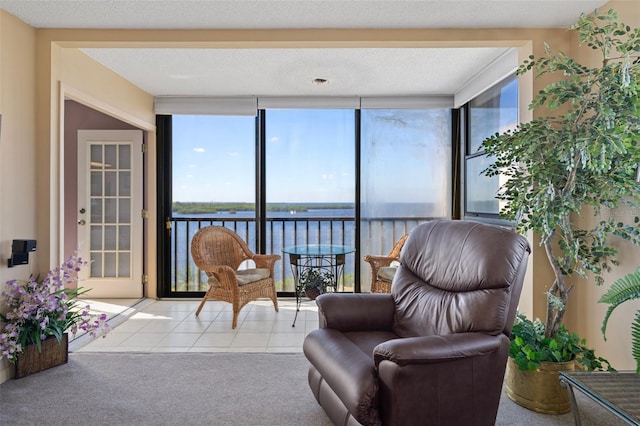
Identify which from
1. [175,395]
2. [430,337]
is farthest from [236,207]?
[430,337]

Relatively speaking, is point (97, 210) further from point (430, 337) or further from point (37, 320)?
point (430, 337)

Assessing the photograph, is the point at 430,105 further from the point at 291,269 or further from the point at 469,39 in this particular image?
the point at 291,269

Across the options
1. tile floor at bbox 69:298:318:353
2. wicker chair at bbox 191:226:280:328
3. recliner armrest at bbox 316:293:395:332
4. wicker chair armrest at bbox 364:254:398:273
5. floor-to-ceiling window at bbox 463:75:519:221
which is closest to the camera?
recliner armrest at bbox 316:293:395:332

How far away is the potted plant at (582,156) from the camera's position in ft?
6.34

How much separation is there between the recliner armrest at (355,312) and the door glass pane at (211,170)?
2640 mm

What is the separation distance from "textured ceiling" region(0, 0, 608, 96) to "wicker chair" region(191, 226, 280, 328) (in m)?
1.60

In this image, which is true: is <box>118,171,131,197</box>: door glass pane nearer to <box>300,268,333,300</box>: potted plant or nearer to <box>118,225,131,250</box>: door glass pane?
<box>118,225,131,250</box>: door glass pane

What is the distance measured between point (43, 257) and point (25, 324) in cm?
47

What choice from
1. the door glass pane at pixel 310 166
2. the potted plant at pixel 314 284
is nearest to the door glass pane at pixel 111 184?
the door glass pane at pixel 310 166

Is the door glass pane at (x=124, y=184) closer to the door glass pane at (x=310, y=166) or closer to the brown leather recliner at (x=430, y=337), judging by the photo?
the door glass pane at (x=310, y=166)

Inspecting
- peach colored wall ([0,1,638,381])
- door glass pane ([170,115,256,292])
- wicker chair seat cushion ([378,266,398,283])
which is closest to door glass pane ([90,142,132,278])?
door glass pane ([170,115,256,292])

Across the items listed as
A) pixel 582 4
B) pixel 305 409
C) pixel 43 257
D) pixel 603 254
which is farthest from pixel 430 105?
pixel 43 257

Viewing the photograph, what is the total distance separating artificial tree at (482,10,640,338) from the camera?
1.93m

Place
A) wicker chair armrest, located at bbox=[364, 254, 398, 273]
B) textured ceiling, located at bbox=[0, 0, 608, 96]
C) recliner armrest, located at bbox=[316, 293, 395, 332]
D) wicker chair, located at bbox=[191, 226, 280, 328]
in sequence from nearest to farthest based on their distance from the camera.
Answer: recliner armrest, located at bbox=[316, 293, 395, 332], textured ceiling, located at bbox=[0, 0, 608, 96], wicker chair, located at bbox=[191, 226, 280, 328], wicker chair armrest, located at bbox=[364, 254, 398, 273]
